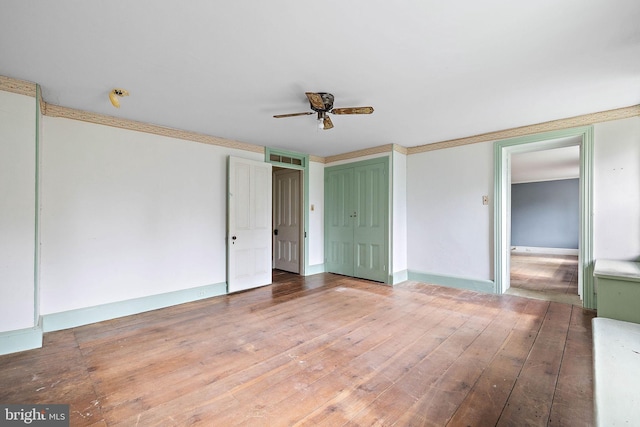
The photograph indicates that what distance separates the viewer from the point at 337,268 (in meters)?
5.94

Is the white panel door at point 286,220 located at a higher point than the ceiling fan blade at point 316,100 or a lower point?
lower

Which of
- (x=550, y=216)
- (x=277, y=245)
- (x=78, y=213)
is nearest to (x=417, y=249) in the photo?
(x=277, y=245)

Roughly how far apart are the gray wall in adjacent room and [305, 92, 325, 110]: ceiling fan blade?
10.1 m

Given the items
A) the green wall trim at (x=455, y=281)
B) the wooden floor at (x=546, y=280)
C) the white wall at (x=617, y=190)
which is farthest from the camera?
the green wall trim at (x=455, y=281)

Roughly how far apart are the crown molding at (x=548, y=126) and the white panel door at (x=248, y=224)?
10.3 ft

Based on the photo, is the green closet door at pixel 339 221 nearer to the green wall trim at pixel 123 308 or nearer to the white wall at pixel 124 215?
the white wall at pixel 124 215

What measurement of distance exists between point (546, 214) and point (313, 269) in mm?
8716

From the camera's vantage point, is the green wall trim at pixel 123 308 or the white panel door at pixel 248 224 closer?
the green wall trim at pixel 123 308

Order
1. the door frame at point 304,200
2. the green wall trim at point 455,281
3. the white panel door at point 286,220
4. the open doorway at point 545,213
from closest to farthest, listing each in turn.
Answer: the green wall trim at point 455,281
the door frame at point 304,200
the white panel door at point 286,220
the open doorway at point 545,213

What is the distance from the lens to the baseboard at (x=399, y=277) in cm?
497

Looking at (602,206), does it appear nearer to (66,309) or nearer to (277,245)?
(277,245)

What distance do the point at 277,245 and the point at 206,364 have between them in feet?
13.7

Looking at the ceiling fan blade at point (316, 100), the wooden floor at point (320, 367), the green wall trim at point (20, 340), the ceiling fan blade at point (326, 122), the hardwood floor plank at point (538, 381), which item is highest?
the ceiling fan blade at point (316, 100)

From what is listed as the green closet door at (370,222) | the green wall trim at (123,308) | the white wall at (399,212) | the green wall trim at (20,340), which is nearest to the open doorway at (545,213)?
the white wall at (399,212)
